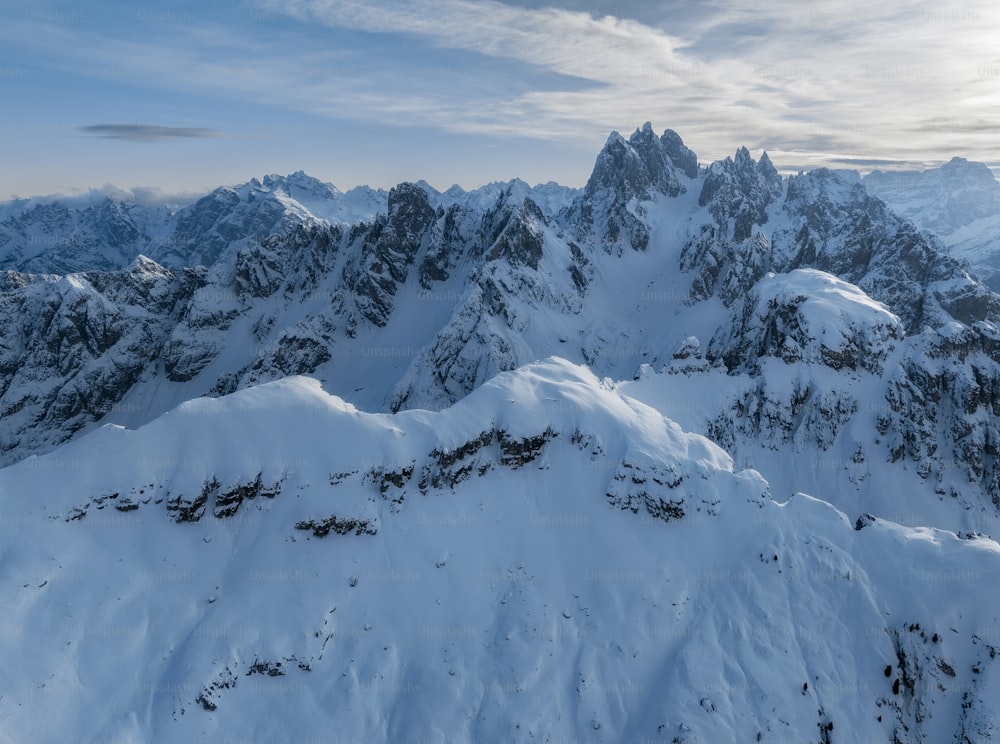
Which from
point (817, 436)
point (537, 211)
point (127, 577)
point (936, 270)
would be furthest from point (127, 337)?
point (936, 270)

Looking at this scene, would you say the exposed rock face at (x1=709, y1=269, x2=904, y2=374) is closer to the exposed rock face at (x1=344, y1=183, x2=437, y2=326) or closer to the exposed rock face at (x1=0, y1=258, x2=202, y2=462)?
the exposed rock face at (x1=344, y1=183, x2=437, y2=326)

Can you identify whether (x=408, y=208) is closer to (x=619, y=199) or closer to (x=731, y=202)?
(x=619, y=199)

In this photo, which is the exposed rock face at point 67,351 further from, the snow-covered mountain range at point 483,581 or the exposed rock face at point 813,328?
the exposed rock face at point 813,328

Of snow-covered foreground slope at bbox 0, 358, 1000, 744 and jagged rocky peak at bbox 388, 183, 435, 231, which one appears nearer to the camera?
snow-covered foreground slope at bbox 0, 358, 1000, 744

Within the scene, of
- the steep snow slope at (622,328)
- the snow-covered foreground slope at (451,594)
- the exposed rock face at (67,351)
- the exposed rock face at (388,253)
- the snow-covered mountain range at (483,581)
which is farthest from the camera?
the exposed rock face at (388,253)

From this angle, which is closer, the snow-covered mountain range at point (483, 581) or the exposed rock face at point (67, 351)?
the snow-covered mountain range at point (483, 581)

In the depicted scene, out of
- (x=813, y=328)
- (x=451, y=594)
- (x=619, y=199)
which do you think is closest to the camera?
→ (x=451, y=594)

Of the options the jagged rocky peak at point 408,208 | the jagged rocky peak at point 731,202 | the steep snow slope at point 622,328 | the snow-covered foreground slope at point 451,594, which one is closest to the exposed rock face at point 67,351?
the steep snow slope at point 622,328

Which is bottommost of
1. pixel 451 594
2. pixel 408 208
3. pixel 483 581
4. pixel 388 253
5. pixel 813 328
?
pixel 451 594

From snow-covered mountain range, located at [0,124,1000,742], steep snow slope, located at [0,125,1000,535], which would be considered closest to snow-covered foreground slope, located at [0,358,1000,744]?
snow-covered mountain range, located at [0,124,1000,742]

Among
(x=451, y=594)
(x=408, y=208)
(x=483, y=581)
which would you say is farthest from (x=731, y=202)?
(x=451, y=594)
